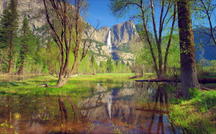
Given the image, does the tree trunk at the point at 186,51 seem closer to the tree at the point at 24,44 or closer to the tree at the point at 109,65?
the tree at the point at 24,44

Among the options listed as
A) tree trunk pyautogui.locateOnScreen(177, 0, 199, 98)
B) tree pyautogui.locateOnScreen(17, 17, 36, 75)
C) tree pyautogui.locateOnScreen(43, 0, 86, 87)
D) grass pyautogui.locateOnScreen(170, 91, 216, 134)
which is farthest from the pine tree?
grass pyautogui.locateOnScreen(170, 91, 216, 134)

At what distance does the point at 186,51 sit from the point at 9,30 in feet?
182

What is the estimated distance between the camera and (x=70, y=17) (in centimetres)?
1892

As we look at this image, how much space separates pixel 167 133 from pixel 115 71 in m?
158

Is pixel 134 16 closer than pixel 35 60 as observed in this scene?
Yes

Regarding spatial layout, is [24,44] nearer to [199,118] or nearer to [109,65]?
A: [199,118]

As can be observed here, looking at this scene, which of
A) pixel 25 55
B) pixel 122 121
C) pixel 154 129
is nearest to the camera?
pixel 154 129

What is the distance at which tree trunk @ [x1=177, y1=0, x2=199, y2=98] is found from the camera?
8.80m

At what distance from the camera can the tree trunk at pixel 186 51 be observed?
28.9 ft

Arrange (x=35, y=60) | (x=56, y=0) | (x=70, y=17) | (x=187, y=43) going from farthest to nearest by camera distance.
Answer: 1. (x=35, y=60)
2. (x=70, y=17)
3. (x=56, y=0)
4. (x=187, y=43)

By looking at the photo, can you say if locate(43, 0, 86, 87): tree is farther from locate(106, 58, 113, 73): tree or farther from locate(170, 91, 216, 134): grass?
locate(106, 58, 113, 73): tree

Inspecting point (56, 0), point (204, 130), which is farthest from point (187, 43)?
point (56, 0)

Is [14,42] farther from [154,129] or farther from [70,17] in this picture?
[154,129]

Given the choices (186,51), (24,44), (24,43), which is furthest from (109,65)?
(186,51)
